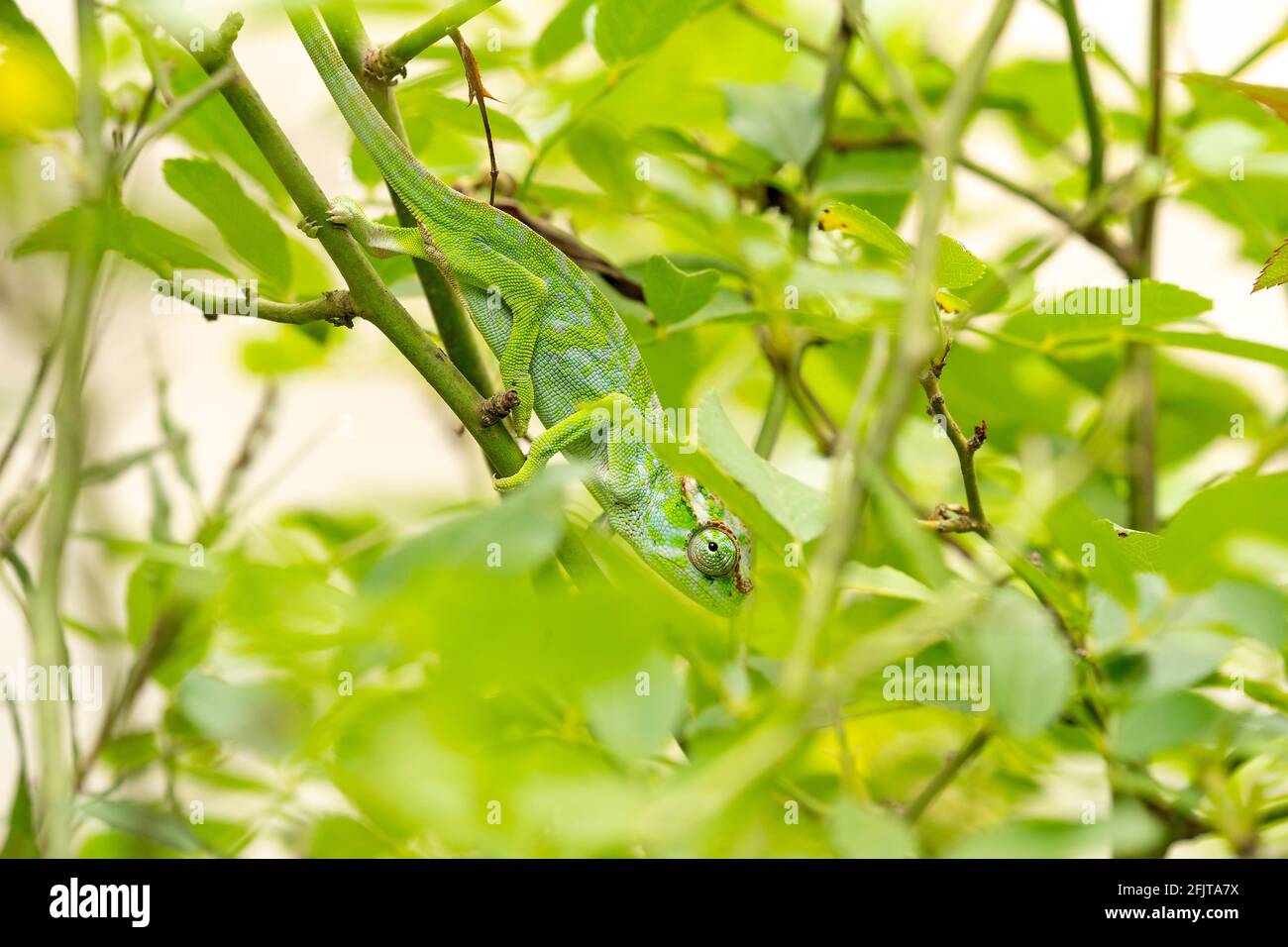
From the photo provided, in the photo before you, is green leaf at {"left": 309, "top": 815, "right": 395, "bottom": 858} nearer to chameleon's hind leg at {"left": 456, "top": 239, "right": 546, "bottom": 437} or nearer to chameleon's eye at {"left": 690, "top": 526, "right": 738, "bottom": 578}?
chameleon's hind leg at {"left": 456, "top": 239, "right": 546, "bottom": 437}

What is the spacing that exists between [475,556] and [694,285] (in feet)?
2.19

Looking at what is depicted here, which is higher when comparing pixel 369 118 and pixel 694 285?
pixel 369 118

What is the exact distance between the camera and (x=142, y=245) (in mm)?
1068

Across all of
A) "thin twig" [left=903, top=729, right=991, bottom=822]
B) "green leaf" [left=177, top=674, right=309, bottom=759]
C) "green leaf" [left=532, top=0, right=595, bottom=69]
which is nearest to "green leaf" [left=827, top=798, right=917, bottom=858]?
"green leaf" [left=177, top=674, right=309, bottom=759]

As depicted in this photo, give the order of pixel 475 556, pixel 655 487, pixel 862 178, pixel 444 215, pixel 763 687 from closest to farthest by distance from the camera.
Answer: pixel 475 556, pixel 763 687, pixel 444 215, pixel 862 178, pixel 655 487

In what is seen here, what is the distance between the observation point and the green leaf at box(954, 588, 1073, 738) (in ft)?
1.98

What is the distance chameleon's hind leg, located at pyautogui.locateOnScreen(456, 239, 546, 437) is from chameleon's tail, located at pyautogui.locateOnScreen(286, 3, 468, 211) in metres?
0.12

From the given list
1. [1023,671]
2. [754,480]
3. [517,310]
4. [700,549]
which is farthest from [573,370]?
[1023,671]

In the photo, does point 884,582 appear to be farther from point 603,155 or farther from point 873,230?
point 603,155

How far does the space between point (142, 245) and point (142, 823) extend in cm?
49

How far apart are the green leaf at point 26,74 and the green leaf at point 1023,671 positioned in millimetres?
888

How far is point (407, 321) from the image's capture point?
0.99 m
